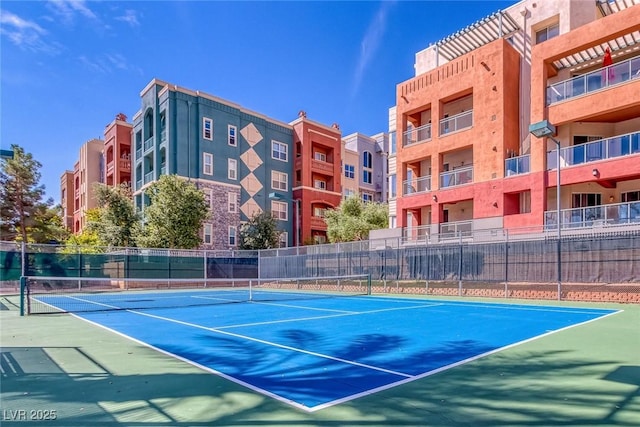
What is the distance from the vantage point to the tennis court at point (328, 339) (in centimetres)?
482

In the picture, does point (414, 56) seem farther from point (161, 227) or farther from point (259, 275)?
point (161, 227)

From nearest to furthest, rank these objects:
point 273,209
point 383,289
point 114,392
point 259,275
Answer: point 114,392, point 383,289, point 259,275, point 273,209

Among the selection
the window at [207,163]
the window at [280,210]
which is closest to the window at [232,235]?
the window at [280,210]

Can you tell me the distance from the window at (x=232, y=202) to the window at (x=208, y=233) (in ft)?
8.53

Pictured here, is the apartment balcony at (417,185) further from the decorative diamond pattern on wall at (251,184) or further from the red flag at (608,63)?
the decorative diamond pattern on wall at (251,184)

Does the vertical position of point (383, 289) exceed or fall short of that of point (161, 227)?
it falls short

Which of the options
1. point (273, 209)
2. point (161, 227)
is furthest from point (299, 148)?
point (161, 227)

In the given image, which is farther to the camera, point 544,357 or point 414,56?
point 414,56

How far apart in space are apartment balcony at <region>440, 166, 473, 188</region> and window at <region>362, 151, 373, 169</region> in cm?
2528

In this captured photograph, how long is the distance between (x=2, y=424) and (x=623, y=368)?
23.7 feet

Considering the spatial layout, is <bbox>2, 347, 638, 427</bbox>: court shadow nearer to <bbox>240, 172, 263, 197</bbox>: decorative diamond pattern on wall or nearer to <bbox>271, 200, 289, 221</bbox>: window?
<bbox>240, 172, 263, 197</bbox>: decorative diamond pattern on wall

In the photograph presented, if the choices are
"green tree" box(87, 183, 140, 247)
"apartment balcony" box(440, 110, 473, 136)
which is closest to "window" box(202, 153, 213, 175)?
"green tree" box(87, 183, 140, 247)

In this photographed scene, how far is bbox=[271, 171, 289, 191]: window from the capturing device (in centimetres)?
4041

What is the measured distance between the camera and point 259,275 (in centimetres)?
3052
